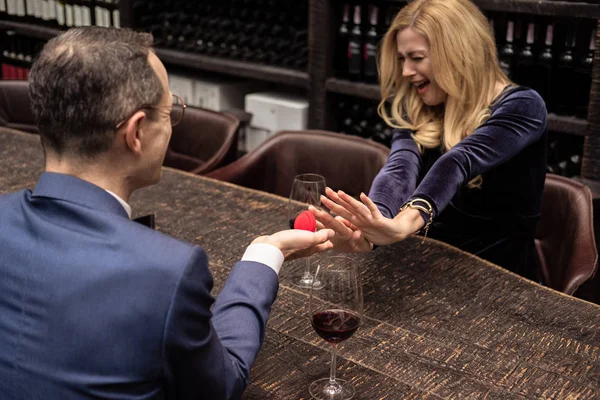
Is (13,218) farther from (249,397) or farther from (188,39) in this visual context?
(188,39)

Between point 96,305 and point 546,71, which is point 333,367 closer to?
point 96,305

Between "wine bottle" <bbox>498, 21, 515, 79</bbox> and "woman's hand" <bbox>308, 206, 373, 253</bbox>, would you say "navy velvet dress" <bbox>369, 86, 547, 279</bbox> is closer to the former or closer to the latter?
"woman's hand" <bbox>308, 206, 373, 253</bbox>

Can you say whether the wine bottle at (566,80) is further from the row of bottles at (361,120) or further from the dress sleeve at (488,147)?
the dress sleeve at (488,147)

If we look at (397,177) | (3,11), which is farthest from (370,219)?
(3,11)

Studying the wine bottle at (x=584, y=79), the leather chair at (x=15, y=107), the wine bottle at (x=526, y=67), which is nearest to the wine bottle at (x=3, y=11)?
the leather chair at (x=15, y=107)

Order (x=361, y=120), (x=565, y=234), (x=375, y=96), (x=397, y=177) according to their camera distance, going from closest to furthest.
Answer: (x=397, y=177) → (x=565, y=234) → (x=375, y=96) → (x=361, y=120)

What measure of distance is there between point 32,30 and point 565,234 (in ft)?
12.3

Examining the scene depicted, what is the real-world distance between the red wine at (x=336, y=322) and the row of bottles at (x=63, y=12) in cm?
348

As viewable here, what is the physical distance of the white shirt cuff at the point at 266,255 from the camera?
1.19 meters

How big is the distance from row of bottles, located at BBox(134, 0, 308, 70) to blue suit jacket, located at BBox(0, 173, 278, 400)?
2.80 metres

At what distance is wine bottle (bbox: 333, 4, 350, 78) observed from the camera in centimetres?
343

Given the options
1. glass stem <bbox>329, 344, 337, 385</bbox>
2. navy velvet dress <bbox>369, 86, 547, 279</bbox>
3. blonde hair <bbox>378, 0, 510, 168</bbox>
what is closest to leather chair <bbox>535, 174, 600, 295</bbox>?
navy velvet dress <bbox>369, 86, 547, 279</bbox>

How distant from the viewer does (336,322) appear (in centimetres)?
118

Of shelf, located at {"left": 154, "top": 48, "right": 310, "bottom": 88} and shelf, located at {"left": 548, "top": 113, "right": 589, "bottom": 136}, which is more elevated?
shelf, located at {"left": 548, "top": 113, "right": 589, "bottom": 136}
